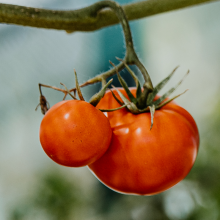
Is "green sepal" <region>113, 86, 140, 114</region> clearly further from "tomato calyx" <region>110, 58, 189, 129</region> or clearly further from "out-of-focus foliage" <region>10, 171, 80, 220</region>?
"out-of-focus foliage" <region>10, 171, 80, 220</region>

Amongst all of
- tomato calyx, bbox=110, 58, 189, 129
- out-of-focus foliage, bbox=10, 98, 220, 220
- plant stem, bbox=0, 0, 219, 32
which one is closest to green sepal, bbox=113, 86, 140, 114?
tomato calyx, bbox=110, 58, 189, 129

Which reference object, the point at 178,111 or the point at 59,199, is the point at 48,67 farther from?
the point at 178,111

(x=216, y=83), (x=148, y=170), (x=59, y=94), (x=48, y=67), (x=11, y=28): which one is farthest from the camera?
(x=216, y=83)

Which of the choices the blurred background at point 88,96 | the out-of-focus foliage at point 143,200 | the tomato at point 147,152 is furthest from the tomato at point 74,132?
the out-of-focus foliage at point 143,200

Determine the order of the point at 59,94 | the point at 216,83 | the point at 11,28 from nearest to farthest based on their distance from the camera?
the point at 11,28, the point at 59,94, the point at 216,83

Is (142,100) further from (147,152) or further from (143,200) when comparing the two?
(143,200)

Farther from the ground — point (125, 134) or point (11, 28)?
point (11, 28)

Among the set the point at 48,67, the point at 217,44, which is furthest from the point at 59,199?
the point at 217,44

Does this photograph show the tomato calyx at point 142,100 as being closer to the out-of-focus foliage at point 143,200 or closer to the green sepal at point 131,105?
the green sepal at point 131,105
